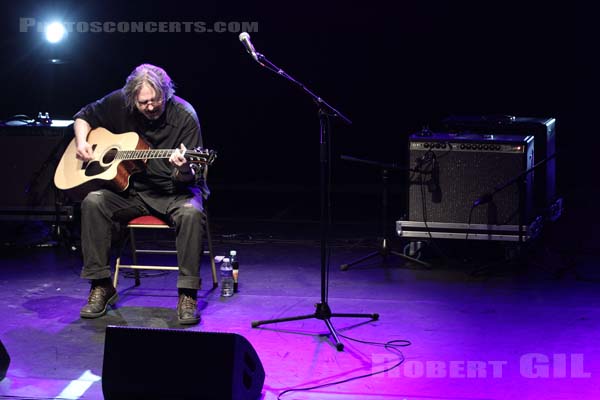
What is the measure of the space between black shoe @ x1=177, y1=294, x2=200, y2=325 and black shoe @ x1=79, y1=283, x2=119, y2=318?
16.5 inches

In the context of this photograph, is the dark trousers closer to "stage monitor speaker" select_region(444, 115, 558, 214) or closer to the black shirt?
the black shirt

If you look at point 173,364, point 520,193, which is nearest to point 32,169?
point 520,193

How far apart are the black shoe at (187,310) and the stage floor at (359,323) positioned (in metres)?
0.07

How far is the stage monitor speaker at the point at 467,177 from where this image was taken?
6.19 meters

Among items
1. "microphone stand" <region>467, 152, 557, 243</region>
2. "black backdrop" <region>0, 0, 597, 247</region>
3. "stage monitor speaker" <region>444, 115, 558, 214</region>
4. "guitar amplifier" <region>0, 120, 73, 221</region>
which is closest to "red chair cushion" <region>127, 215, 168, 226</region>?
"guitar amplifier" <region>0, 120, 73, 221</region>

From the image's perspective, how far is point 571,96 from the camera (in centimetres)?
823

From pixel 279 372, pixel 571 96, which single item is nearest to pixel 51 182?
pixel 279 372

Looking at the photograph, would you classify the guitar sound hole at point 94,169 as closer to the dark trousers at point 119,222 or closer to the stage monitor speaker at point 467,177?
the dark trousers at point 119,222

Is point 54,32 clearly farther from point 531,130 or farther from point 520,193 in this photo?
point 520,193

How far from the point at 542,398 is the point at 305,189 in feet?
17.8

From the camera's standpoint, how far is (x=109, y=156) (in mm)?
5352

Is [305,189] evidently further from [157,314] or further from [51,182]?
[157,314]

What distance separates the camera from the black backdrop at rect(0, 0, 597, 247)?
26.8ft

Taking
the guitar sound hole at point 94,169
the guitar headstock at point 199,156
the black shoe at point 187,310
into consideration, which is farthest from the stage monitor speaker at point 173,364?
the guitar sound hole at point 94,169
